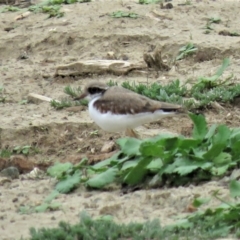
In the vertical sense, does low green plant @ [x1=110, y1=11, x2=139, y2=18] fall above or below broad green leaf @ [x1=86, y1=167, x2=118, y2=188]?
below

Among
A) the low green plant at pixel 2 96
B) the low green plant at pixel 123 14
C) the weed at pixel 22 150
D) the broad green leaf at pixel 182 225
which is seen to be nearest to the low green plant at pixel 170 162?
the broad green leaf at pixel 182 225

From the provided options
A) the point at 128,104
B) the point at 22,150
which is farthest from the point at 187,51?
the point at 128,104

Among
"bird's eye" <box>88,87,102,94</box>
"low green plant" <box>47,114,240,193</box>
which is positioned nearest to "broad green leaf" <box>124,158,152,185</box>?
"low green plant" <box>47,114,240,193</box>

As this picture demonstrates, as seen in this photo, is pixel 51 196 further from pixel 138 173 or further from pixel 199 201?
pixel 199 201

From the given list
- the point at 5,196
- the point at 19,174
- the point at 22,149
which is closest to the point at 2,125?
the point at 22,149

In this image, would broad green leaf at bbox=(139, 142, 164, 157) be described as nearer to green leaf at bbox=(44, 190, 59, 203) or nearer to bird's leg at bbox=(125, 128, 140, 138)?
green leaf at bbox=(44, 190, 59, 203)

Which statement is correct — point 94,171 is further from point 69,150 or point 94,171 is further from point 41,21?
point 41,21

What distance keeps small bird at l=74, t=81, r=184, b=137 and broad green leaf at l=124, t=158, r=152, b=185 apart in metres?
1.27

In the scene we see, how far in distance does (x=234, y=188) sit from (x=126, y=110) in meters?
2.17

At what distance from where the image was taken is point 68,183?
7.17m

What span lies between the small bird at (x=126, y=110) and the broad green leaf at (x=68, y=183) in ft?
3.58

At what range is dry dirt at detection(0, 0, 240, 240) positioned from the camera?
6.62m

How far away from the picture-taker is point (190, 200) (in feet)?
21.3

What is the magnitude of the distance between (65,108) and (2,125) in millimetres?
784
